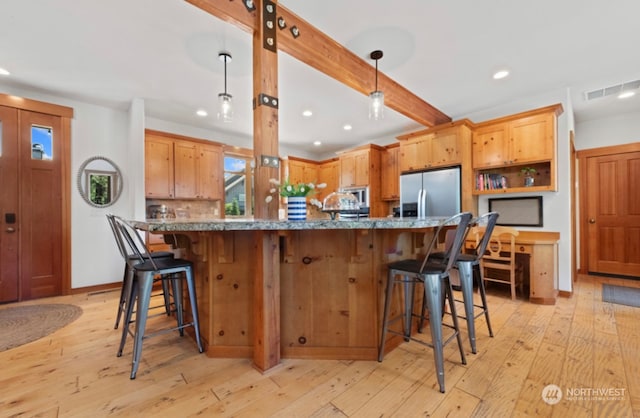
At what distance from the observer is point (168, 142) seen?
4445 millimetres

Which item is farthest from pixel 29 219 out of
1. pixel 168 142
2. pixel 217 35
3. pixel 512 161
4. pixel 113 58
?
pixel 512 161

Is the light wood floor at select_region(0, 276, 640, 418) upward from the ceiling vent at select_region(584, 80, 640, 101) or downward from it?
downward

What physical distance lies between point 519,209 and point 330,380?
3678 millimetres

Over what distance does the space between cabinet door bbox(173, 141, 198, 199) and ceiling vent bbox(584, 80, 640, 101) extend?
19.1 feet

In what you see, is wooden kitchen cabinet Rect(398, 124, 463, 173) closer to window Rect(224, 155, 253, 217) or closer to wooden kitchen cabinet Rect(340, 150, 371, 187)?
wooden kitchen cabinet Rect(340, 150, 371, 187)

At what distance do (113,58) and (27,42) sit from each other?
2.09ft

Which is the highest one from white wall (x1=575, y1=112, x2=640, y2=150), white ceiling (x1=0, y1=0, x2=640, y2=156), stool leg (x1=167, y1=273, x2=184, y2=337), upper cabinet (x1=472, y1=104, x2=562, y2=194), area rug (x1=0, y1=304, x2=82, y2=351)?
white ceiling (x1=0, y1=0, x2=640, y2=156)

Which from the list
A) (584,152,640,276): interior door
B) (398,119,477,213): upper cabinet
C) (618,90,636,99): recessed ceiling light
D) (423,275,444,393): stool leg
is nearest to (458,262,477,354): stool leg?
(423,275,444,393): stool leg

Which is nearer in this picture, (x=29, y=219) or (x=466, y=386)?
(x=466, y=386)

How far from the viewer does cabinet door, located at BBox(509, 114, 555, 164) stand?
337cm

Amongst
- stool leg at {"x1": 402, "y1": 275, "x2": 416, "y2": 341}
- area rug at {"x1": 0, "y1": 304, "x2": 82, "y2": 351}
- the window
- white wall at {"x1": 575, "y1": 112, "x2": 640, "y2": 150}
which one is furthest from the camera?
the window

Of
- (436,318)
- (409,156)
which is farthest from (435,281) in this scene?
(409,156)

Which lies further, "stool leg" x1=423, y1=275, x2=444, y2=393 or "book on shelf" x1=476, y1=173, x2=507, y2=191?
"book on shelf" x1=476, y1=173, x2=507, y2=191

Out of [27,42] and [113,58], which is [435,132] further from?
[27,42]
